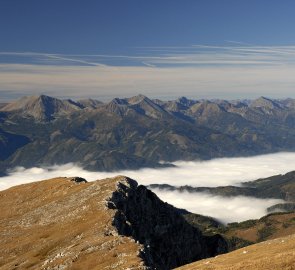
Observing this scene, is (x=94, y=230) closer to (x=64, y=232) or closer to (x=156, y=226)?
(x=64, y=232)

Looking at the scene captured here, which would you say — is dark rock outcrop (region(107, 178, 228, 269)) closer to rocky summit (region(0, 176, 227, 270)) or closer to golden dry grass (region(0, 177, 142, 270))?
rocky summit (region(0, 176, 227, 270))

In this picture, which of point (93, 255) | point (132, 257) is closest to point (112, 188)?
point (93, 255)

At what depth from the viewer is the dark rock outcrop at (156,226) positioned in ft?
474

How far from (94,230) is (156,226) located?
4631cm

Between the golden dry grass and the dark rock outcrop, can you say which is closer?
the golden dry grass

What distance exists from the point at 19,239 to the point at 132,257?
56.2 metres

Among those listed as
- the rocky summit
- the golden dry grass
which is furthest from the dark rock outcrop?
the golden dry grass

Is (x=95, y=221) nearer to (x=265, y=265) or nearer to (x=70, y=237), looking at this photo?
(x=70, y=237)

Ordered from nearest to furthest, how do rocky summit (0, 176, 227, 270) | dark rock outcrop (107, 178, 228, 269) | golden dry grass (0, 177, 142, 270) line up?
golden dry grass (0, 177, 142, 270) → rocky summit (0, 176, 227, 270) → dark rock outcrop (107, 178, 228, 269)

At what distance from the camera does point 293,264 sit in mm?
65438

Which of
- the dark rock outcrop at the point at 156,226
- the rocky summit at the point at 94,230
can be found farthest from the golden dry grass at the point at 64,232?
the dark rock outcrop at the point at 156,226

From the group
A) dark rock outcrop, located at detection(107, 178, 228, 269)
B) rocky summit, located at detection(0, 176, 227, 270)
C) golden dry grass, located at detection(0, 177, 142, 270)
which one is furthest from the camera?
dark rock outcrop, located at detection(107, 178, 228, 269)

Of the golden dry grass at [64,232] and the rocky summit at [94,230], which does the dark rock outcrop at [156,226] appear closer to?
the rocky summit at [94,230]

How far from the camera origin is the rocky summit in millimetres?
99062
